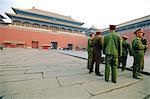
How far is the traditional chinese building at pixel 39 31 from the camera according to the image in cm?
2698

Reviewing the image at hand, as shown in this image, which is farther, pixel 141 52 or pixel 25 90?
pixel 141 52

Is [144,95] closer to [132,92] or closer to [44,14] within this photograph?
[132,92]

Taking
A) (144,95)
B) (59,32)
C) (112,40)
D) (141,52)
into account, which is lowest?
(144,95)

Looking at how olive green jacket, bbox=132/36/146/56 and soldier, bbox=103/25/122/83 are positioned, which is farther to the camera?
olive green jacket, bbox=132/36/146/56

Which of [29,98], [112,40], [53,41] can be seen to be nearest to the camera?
[29,98]

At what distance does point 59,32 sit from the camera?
32969mm

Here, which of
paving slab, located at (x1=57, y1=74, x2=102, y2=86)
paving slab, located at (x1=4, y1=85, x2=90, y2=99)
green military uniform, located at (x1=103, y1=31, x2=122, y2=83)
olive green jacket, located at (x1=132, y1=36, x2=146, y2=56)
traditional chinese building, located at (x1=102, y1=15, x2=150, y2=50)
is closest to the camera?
paving slab, located at (x1=4, y1=85, x2=90, y2=99)

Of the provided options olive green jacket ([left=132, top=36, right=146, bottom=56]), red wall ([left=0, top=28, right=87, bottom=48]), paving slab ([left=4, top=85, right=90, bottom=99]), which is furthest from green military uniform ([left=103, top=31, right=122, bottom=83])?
red wall ([left=0, top=28, right=87, bottom=48])

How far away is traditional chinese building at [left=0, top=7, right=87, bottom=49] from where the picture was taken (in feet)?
88.5

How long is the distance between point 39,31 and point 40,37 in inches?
52.6

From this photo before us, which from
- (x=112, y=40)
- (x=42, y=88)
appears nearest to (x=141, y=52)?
(x=112, y=40)

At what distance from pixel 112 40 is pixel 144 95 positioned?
1563 mm

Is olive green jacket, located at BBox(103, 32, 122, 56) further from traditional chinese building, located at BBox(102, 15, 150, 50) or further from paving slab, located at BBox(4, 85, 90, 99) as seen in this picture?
traditional chinese building, located at BBox(102, 15, 150, 50)

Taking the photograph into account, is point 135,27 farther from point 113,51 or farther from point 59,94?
point 59,94
